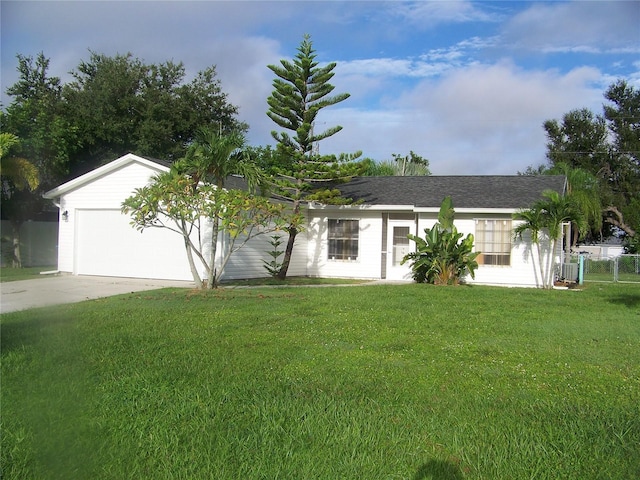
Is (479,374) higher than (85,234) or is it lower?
lower

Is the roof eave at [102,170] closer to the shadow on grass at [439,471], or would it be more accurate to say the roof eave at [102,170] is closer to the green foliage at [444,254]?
the green foliage at [444,254]

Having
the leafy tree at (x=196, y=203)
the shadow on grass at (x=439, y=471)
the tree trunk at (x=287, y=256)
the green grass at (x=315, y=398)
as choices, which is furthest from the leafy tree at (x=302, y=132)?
the shadow on grass at (x=439, y=471)

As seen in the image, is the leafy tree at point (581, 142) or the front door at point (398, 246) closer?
the front door at point (398, 246)

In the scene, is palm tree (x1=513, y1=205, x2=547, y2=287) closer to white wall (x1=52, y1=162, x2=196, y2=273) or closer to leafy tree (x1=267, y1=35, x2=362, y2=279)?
leafy tree (x1=267, y1=35, x2=362, y2=279)

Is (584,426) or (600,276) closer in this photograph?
(584,426)

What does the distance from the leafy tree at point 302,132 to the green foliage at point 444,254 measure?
2.99m

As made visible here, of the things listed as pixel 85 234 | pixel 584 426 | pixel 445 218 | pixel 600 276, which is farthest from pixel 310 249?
pixel 584 426

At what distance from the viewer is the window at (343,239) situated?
19.8 metres

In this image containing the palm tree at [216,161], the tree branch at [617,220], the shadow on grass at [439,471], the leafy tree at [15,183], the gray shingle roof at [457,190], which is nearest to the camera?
the shadow on grass at [439,471]

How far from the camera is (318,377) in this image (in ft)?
20.0

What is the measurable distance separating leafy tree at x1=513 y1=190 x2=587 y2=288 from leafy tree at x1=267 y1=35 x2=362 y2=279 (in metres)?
5.36

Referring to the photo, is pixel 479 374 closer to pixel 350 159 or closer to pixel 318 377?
pixel 318 377

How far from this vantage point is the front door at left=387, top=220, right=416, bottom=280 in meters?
19.3

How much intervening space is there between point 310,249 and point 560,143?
27.6 metres
